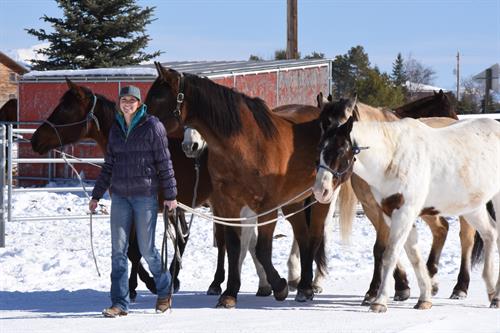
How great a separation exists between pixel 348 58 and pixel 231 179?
1921 inches

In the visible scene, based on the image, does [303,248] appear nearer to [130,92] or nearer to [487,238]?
[487,238]

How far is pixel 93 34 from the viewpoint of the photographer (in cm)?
3831

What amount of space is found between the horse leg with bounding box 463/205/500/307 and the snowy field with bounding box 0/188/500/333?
191 mm

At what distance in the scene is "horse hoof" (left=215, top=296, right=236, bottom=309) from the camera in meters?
7.24

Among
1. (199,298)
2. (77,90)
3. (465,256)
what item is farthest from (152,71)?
(465,256)

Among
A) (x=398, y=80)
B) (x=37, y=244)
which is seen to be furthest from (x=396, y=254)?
(x=398, y=80)

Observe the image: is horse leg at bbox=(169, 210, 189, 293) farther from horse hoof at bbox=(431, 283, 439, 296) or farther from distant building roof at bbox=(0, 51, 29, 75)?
distant building roof at bbox=(0, 51, 29, 75)

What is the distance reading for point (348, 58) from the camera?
55.2 m

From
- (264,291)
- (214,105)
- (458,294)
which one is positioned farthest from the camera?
(264,291)

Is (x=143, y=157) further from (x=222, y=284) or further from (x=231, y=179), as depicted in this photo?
(x=222, y=284)

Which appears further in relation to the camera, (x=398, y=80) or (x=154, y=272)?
(x=398, y=80)

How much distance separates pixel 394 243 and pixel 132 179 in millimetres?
2140

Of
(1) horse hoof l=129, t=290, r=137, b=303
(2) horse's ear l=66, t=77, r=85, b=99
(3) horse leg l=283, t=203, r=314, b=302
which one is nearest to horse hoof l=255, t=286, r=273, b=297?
(3) horse leg l=283, t=203, r=314, b=302

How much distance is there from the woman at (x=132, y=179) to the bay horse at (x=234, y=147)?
63cm
